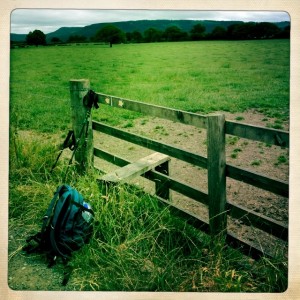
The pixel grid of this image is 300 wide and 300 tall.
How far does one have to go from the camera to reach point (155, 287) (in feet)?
7.41

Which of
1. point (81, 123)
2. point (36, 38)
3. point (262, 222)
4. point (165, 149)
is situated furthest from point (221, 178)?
point (36, 38)

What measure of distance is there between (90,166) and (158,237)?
54.6 inches

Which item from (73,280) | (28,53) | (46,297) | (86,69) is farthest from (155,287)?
(86,69)

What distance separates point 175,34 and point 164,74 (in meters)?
0.61

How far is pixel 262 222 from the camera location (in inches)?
91.0

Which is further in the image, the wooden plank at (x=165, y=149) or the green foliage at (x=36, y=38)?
the green foliage at (x=36, y=38)

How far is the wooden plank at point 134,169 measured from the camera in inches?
111

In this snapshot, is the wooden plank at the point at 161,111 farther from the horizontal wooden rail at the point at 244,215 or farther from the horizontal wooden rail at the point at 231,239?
the horizontal wooden rail at the point at 231,239

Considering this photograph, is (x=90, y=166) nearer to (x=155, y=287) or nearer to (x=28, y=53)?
(x=28, y=53)

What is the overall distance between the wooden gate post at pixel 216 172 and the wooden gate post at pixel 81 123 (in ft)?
5.12

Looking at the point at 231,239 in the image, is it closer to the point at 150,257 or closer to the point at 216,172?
the point at 216,172

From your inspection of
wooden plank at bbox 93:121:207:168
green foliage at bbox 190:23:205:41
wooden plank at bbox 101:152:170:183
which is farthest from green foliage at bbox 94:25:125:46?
wooden plank at bbox 101:152:170:183

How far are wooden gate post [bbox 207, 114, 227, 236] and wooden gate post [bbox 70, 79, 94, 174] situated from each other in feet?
5.12

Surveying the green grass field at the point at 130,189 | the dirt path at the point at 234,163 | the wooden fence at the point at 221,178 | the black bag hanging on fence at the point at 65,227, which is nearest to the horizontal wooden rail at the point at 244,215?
the wooden fence at the point at 221,178
